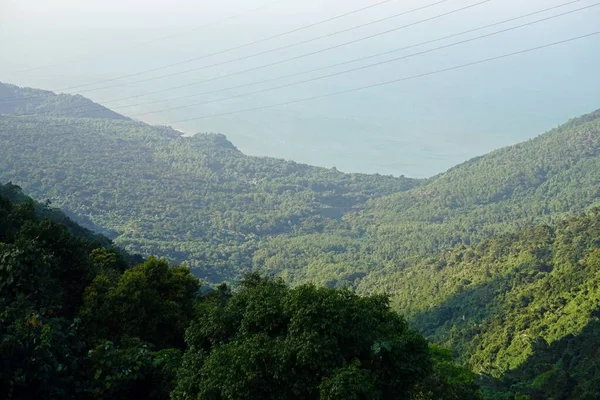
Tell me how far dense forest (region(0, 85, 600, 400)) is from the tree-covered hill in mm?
1178

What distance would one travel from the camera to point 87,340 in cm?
1074

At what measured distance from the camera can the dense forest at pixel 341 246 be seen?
831 centimetres

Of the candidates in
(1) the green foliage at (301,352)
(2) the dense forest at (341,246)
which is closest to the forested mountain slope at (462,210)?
(2) the dense forest at (341,246)

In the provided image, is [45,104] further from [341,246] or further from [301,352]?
[301,352]

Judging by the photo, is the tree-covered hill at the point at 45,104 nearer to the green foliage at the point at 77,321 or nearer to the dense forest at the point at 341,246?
the dense forest at the point at 341,246

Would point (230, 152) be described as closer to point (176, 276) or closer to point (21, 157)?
point (21, 157)

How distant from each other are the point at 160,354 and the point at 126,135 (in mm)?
89977

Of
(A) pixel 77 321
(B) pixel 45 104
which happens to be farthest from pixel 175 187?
(A) pixel 77 321

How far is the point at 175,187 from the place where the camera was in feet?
252

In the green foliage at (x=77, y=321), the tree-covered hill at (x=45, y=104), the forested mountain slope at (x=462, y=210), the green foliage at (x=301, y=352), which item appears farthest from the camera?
the tree-covered hill at (x=45, y=104)

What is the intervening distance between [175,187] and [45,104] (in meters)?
40.7

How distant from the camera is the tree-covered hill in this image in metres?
99.0

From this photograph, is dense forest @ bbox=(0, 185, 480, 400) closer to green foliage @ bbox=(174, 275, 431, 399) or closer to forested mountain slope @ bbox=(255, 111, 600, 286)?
green foliage @ bbox=(174, 275, 431, 399)

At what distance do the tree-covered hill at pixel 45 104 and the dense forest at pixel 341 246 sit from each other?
1178 mm
